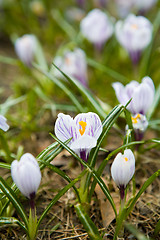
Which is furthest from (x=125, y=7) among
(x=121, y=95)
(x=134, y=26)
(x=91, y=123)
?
(x=91, y=123)

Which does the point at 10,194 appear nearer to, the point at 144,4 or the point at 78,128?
the point at 78,128

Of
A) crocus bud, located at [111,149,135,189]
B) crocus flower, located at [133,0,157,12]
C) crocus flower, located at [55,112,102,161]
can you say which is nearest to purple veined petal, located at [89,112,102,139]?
crocus flower, located at [55,112,102,161]

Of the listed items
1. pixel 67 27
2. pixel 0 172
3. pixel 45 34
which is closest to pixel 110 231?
pixel 0 172

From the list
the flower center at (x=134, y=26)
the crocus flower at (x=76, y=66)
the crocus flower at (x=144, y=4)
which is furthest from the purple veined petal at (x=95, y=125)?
the crocus flower at (x=144, y=4)

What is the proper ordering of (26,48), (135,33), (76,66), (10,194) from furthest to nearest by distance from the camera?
(26,48) → (76,66) → (135,33) → (10,194)

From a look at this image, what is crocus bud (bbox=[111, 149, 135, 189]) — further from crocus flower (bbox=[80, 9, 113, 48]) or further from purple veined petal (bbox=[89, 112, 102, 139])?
crocus flower (bbox=[80, 9, 113, 48])

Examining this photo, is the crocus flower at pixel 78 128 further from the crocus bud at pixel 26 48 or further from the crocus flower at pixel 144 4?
the crocus flower at pixel 144 4

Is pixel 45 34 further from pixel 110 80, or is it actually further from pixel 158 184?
pixel 158 184
